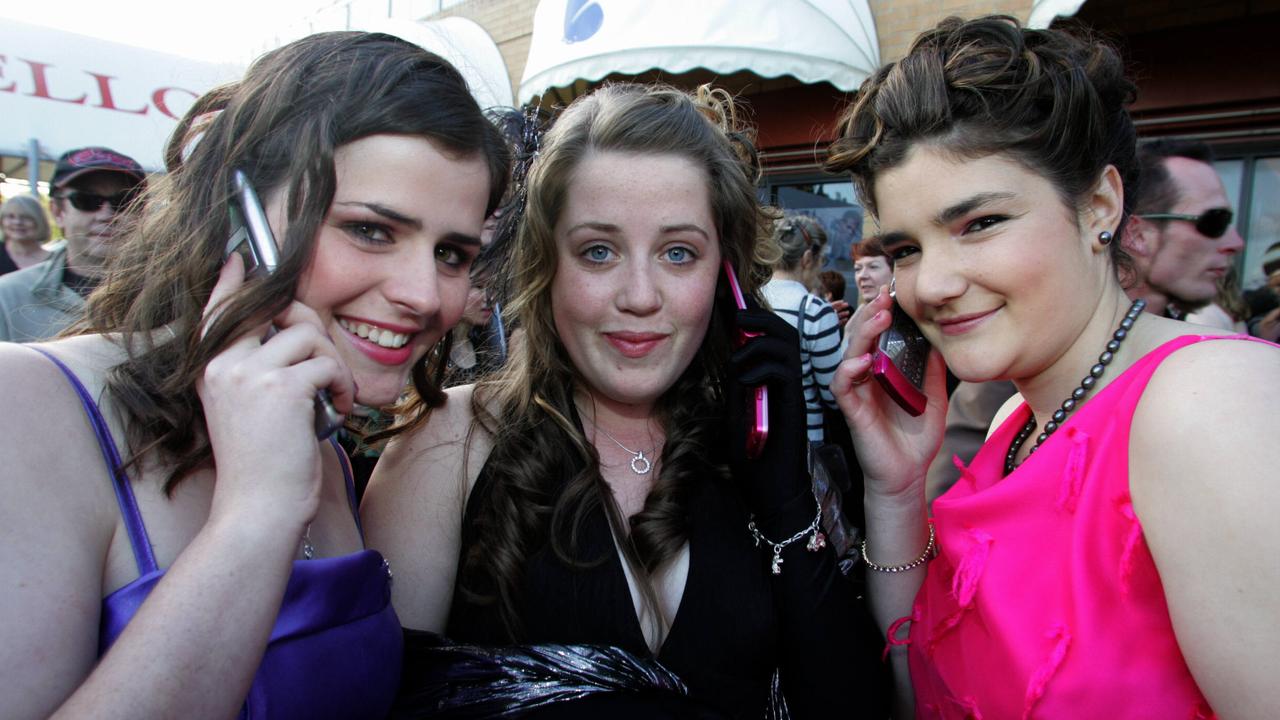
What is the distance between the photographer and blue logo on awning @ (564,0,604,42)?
20.7ft

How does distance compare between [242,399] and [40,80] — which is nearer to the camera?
[242,399]

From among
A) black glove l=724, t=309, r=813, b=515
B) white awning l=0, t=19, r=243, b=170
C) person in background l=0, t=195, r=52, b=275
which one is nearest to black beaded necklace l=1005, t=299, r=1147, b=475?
black glove l=724, t=309, r=813, b=515

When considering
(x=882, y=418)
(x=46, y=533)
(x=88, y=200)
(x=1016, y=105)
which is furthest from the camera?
(x=88, y=200)

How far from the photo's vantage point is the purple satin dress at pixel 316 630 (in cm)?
109

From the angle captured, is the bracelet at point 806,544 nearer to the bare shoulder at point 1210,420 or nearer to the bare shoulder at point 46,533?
the bare shoulder at point 1210,420

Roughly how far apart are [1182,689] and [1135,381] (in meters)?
0.49

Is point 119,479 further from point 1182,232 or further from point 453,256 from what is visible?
point 1182,232

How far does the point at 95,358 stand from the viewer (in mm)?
1190

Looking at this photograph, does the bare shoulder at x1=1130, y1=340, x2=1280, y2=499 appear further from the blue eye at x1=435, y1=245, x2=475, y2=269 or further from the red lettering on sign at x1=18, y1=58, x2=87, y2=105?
the red lettering on sign at x1=18, y1=58, x2=87, y2=105

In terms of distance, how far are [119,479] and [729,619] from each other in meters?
1.21

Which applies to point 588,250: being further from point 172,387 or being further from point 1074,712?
point 1074,712

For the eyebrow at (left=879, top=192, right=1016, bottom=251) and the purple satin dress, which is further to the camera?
the eyebrow at (left=879, top=192, right=1016, bottom=251)

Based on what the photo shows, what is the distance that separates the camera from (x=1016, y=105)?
4.89 ft

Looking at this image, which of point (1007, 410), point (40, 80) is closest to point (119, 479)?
point (1007, 410)
